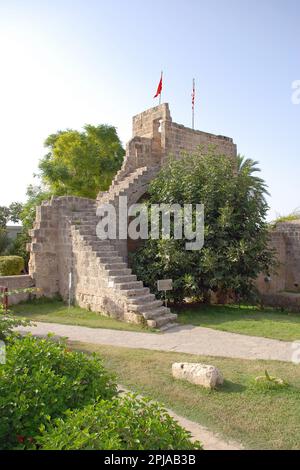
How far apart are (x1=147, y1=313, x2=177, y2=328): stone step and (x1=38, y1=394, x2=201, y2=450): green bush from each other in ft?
20.0

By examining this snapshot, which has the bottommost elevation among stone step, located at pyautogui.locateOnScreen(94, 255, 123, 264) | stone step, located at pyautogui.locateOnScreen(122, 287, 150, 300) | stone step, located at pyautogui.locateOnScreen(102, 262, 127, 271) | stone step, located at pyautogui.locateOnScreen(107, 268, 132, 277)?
stone step, located at pyautogui.locateOnScreen(122, 287, 150, 300)

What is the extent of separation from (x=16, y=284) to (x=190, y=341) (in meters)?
6.45

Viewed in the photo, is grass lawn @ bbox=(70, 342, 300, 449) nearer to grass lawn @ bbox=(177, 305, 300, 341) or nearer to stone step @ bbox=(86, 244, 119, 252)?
grass lawn @ bbox=(177, 305, 300, 341)

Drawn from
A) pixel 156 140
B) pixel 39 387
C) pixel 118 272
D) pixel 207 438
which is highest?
pixel 156 140

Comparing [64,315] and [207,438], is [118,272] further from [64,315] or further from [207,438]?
[207,438]

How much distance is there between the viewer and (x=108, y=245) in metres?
12.0

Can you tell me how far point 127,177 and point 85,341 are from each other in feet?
25.9

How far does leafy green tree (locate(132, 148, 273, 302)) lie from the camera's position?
36.5ft

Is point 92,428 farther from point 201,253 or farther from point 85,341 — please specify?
point 201,253

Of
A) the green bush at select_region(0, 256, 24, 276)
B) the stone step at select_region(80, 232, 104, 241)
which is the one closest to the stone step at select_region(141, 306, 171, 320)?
the stone step at select_region(80, 232, 104, 241)

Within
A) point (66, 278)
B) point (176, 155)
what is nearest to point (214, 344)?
point (66, 278)

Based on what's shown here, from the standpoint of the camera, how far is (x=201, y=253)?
1127 cm

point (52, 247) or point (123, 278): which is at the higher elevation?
point (52, 247)

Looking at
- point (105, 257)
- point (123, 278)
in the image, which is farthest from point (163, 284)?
point (105, 257)
